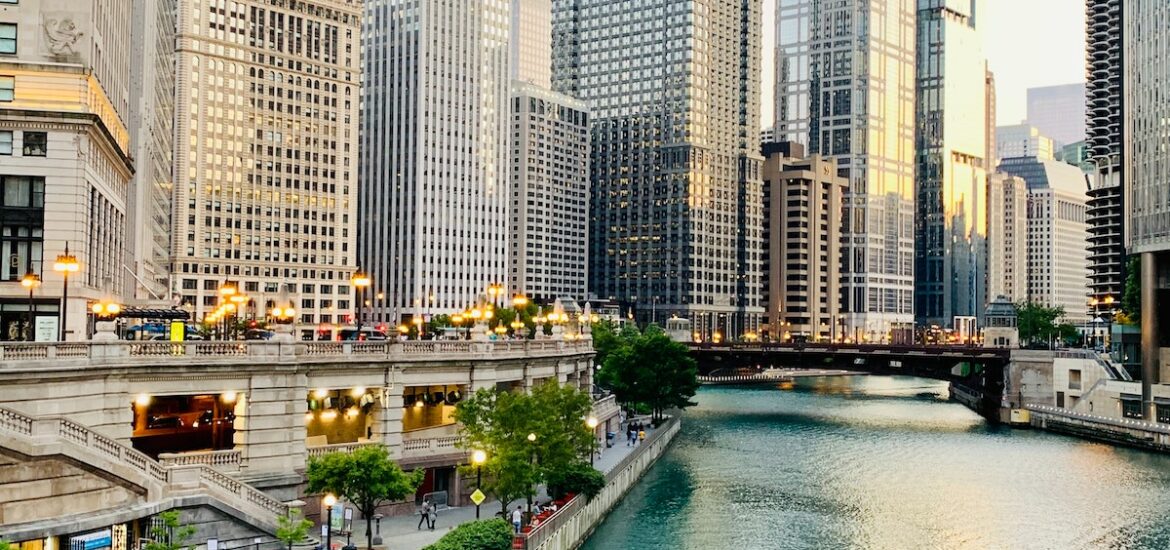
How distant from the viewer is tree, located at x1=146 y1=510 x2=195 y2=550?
4016 cm

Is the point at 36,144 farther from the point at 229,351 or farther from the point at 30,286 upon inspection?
the point at 229,351

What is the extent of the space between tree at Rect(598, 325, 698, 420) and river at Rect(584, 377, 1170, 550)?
15.1 ft

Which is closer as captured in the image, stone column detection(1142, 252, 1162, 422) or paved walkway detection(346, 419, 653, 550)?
paved walkway detection(346, 419, 653, 550)

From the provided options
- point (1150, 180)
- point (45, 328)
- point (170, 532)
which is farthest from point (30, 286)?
point (1150, 180)

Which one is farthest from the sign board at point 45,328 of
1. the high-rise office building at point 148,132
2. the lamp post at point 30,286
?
the high-rise office building at point 148,132

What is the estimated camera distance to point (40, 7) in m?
61.3

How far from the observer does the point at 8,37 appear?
6038 cm

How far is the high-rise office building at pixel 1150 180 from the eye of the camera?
396ft

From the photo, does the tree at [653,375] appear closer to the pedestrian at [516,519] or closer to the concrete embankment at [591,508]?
the concrete embankment at [591,508]

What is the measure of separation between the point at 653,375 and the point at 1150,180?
5681 centimetres

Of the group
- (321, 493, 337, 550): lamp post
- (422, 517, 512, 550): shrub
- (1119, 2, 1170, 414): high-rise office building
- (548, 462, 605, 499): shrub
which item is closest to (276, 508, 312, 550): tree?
(321, 493, 337, 550): lamp post

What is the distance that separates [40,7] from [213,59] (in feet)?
463

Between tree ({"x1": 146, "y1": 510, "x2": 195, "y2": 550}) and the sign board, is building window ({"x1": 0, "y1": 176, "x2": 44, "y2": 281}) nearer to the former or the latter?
the sign board

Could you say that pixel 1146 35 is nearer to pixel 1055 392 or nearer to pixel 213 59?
pixel 1055 392
